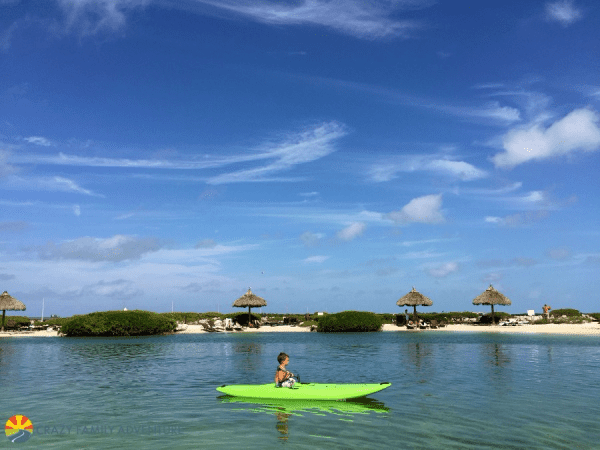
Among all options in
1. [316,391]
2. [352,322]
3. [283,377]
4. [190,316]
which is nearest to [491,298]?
[352,322]

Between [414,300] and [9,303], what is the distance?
135ft

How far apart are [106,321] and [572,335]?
41.6m

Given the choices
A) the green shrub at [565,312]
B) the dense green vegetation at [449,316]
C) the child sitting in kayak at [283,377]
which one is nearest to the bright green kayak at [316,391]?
the child sitting in kayak at [283,377]

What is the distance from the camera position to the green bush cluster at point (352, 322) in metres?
50.0

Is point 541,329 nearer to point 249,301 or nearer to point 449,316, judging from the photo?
point 449,316

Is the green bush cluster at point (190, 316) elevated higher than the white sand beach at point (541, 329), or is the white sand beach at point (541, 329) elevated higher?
the green bush cluster at point (190, 316)

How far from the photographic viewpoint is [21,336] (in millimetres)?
45125

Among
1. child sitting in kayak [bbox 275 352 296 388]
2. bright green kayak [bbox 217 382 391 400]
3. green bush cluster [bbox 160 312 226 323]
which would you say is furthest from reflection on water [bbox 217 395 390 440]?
green bush cluster [bbox 160 312 226 323]

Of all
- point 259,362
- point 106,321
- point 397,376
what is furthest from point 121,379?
point 106,321

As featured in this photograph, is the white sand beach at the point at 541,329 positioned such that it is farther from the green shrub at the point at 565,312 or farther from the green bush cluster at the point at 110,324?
the green bush cluster at the point at 110,324

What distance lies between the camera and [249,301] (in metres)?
51.0

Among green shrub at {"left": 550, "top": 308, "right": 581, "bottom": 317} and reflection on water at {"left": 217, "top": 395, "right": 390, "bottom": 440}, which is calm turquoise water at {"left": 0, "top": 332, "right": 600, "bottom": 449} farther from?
green shrub at {"left": 550, "top": 308, "right": 581, "bottom": 317}

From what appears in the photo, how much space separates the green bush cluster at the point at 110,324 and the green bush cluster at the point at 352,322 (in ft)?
59.6

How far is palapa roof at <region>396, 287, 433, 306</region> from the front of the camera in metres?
50.6
